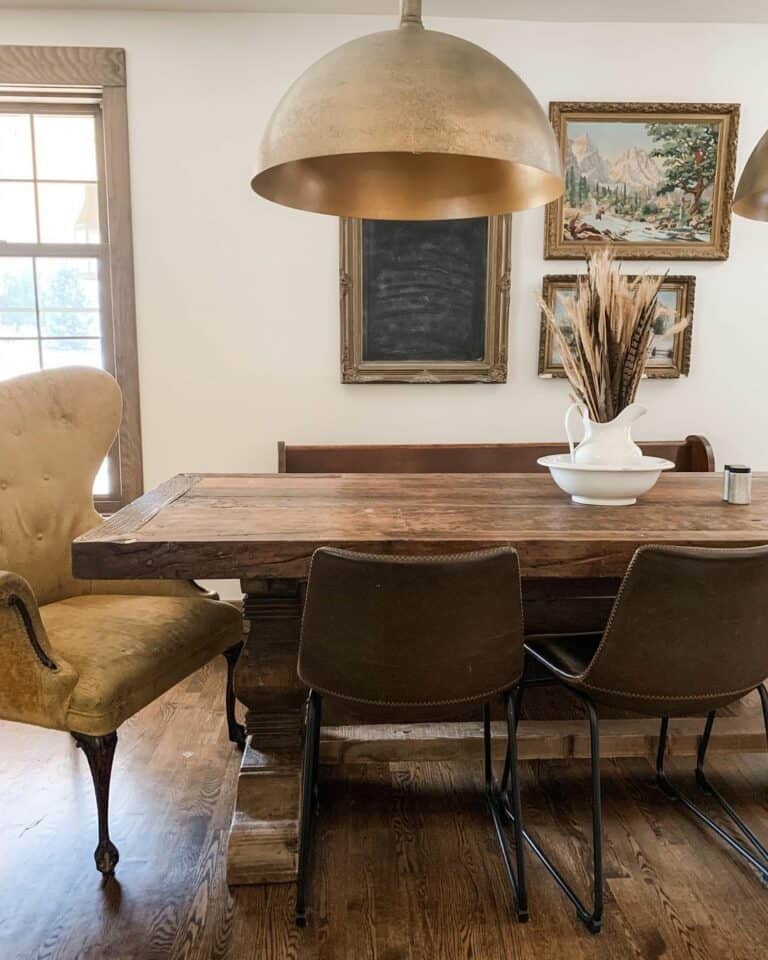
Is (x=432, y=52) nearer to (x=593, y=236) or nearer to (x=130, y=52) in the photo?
(x=593, y=236)

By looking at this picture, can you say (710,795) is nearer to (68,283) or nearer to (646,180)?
(646,180)

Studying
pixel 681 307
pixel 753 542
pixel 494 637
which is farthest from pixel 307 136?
pixel 681 307

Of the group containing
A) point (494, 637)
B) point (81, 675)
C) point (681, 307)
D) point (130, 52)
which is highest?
point (130, 52)

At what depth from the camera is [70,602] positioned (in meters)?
2.22

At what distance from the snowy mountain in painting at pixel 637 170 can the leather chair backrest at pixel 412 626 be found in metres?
2.43

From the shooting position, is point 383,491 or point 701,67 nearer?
point 383,491

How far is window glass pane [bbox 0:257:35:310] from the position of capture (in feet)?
10.5

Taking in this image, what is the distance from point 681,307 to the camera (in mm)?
3229

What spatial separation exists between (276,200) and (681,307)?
224 centimetres

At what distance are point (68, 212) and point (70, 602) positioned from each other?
1892mm

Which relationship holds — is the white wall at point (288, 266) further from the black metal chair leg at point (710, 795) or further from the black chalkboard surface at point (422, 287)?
the black metal chair leg at point (710, 795)

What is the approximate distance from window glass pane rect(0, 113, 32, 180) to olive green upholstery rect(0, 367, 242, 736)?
4.62ft

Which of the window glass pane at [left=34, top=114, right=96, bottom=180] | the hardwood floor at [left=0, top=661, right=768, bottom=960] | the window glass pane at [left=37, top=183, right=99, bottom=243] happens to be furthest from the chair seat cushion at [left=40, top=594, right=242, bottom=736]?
the window glass pane at [left=34, top=114, right=96, bottom=180]

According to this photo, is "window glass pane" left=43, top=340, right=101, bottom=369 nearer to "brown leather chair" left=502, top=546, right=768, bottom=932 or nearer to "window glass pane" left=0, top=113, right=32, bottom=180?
"window glass pane" left=0, top=113, right=32, bottom=180
